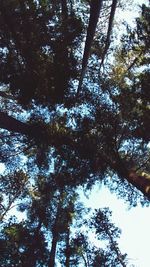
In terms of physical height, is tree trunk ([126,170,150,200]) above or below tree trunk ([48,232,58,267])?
below

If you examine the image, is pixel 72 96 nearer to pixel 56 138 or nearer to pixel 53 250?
pixel 56 138

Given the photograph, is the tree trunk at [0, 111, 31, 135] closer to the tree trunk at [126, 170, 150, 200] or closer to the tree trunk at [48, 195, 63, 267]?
the tree trunk at [126, 170, 150, 200]

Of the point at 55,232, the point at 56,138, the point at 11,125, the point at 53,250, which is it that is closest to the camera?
the point at 11,125

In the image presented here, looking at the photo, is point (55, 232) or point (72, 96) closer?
point (72, 96)

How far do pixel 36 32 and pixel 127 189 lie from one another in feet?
24.7

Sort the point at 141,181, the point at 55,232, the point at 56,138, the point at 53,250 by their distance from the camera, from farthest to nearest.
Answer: the point at 55,232 < the point at 53,250 < the point at 56,138 < the point at 141,181

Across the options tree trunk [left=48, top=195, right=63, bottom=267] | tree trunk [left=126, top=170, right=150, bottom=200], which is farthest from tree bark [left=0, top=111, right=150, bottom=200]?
tree trunk [left=48, top=195, right=63, bottom=267]

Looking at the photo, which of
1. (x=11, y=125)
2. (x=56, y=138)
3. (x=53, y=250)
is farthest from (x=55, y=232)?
(x=11, y=125)

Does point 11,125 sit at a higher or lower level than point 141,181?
higher

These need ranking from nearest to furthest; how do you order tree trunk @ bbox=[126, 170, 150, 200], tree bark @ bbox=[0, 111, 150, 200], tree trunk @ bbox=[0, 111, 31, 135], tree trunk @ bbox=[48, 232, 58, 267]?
tree trunk @ bbox=[126, 170, 150, 200] → tree bark @ bbox=[0, 111, 150, 200] → tree trunk @ bbox=[0, 111, 31, 135] → tree trunk @ bbox=[48, 232, 58, 267]

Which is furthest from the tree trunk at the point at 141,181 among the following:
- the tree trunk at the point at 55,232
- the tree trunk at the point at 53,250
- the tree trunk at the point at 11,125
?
the tree trunk at the point at 53,250

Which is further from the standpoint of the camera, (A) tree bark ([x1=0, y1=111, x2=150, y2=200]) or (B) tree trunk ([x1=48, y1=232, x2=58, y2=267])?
(B) tree trunk ([x1=48, y1=232, x2=58, y2=267])

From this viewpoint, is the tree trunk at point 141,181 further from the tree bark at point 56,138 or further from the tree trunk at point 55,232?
the tree trunk at point 55,232

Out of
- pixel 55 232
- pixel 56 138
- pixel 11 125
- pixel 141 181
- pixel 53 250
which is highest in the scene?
pixel 55 232
